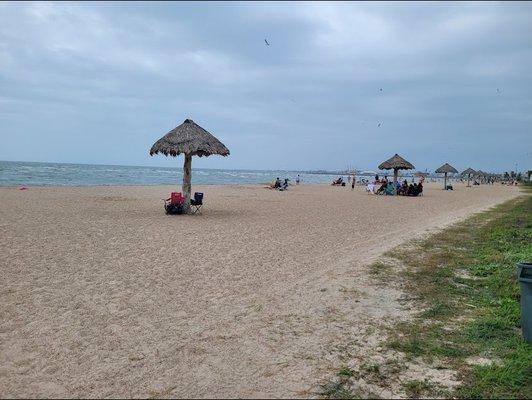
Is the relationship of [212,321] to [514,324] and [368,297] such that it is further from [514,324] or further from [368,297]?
[514,324]

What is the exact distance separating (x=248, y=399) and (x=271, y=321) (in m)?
1.50

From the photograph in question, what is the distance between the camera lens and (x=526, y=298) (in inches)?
148

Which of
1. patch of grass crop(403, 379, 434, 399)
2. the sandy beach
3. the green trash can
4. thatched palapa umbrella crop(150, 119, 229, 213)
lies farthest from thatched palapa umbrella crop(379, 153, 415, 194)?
patch of grass crop(403, 379, 434, 399)

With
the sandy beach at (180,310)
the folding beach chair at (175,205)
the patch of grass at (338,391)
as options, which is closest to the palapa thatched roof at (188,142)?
the folding beach chair at (175,205)

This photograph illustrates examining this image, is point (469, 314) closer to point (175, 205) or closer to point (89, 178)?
point (175, 205)

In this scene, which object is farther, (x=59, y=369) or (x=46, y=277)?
(x=46, y=277)

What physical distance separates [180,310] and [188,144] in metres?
8.37

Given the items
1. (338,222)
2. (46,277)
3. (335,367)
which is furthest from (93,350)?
(338,222)

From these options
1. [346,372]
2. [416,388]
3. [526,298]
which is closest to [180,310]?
[346,372]

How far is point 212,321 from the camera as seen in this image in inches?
172

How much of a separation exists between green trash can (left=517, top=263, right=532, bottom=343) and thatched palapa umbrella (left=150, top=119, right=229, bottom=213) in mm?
9821

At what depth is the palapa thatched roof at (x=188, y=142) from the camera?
40.9 feet

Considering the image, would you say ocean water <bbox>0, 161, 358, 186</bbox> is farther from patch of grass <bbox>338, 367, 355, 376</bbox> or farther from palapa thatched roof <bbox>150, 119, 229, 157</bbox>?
patch of grass <bbox>338, 367, 355, 376</bbox>

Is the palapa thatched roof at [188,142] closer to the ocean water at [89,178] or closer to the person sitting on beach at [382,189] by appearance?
the person sitting on beach at [382,189]
